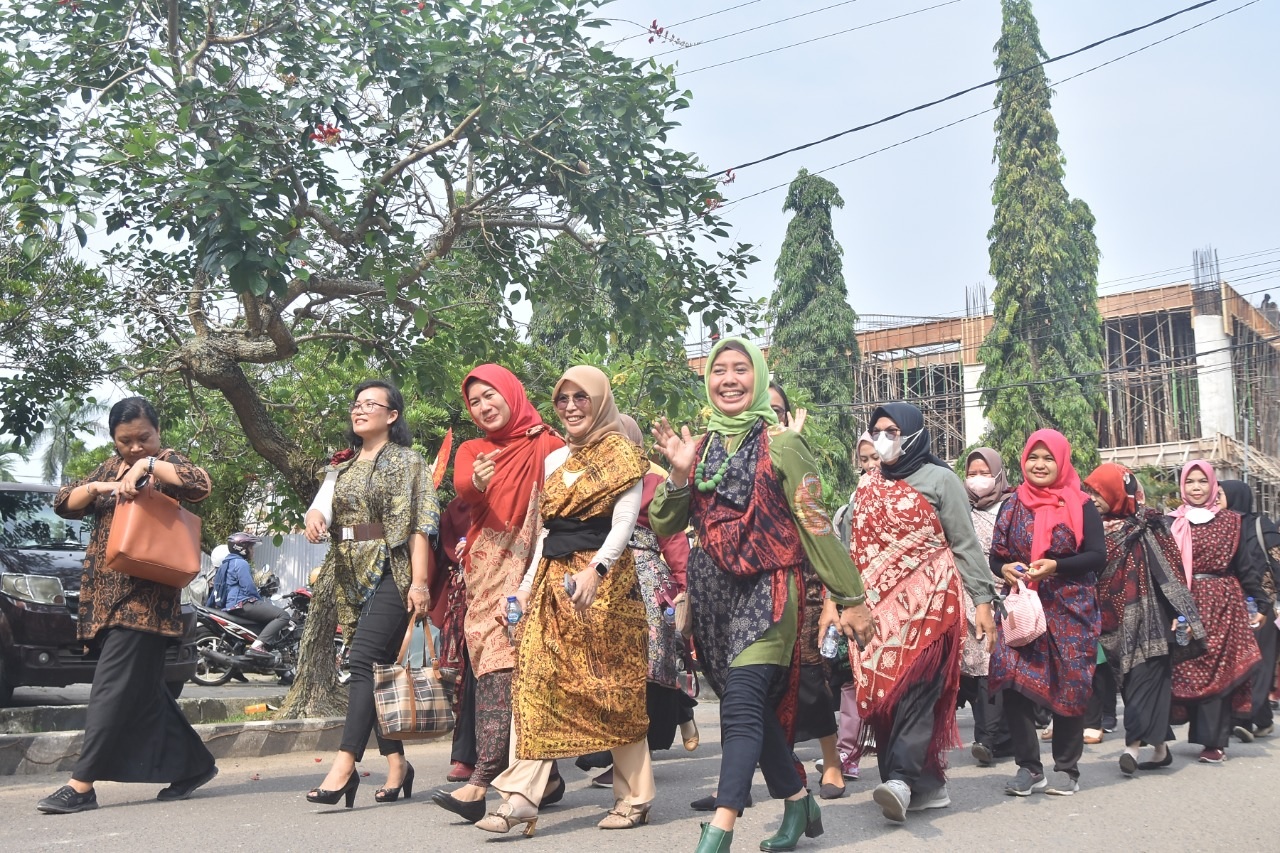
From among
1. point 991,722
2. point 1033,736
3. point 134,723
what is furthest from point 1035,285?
point 134,723

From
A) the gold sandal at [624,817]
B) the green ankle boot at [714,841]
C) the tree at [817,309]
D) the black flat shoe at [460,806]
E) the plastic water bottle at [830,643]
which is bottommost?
the gold sandal at [624,817]

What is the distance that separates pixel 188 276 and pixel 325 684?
10.6 ft

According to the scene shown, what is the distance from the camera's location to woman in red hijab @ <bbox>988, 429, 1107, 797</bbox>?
5855 mm

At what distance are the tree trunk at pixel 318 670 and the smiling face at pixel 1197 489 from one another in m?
5.35

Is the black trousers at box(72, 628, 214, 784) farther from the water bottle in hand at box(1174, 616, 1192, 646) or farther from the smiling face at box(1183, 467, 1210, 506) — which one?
the smiling face at box(1183, 467, 1210, 506)

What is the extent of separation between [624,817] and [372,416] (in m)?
2.04

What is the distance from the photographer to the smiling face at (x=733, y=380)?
458cm

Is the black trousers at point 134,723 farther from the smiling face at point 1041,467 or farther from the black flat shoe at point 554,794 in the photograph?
the smiling face at point 1041,467

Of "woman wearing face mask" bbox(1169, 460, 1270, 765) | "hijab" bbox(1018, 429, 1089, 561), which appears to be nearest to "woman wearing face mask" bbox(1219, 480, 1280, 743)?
"woman wearing face mask" bbox(1169, 460, 1270, 765)

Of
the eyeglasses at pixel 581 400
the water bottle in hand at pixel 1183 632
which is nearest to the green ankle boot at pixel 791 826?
the eyeglasses at pixel 581 400

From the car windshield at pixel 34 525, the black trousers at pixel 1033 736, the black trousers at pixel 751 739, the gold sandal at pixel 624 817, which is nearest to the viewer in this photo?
the black trousers at pixel 751 739

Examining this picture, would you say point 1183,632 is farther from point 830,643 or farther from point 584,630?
point 584,630

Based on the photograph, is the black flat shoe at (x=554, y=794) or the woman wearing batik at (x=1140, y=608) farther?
the woman wearing batik at (x=1140, y=608)

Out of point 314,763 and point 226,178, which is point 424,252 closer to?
point 226,178
